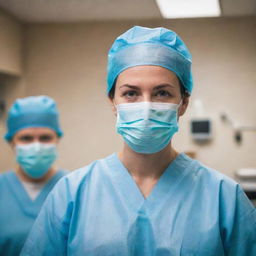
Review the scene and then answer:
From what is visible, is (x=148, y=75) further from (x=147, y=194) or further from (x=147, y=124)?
(x=147, y=194)

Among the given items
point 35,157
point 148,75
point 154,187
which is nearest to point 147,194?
point 154,187

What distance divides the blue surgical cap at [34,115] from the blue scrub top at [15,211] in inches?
7.9

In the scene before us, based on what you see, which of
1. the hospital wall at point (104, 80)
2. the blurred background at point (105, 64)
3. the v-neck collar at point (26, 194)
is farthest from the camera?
the v-neck collar at point (26, 194)

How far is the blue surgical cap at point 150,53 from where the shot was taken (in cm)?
93

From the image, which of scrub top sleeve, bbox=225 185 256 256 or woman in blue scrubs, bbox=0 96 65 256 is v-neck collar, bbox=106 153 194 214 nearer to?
scrub top sleeve, bbox=225 185 256 256

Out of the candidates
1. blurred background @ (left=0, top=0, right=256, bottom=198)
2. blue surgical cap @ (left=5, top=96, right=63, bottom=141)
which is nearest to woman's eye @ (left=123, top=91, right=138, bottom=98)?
blurred background @ (left=0, top=0, right=256, bottom=198)

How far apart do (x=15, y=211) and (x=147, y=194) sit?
2.34 feet

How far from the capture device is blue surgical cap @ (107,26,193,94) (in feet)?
3.06

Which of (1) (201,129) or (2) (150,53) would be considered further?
(1) (201,129)

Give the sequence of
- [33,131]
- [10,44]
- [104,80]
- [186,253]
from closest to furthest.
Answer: [186,253]
[10,44]
[104,80]
[33,131]

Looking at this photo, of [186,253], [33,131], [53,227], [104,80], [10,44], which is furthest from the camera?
[33,131]

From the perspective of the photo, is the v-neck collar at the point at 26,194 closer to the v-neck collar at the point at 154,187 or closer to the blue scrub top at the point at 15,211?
the blue scrub top at the point at 15,211

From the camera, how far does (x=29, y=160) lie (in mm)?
1509

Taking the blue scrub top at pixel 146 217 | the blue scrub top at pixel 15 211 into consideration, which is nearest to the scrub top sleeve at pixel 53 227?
the blue scrub top at pixel 146 217
